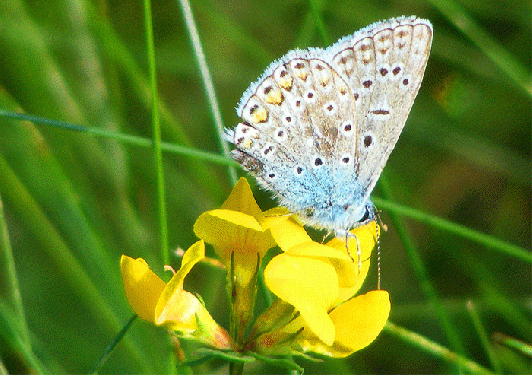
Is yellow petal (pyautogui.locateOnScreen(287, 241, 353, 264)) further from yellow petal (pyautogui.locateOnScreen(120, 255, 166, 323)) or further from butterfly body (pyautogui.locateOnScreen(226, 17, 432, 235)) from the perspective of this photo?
butterfly body (pyautogui.locateOnScreen(226, 17, 432, 235))

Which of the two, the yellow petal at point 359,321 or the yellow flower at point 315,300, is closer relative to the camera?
the yellow flower at point 315,300

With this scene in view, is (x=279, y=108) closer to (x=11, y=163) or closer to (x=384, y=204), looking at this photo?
(x=384, y=204)

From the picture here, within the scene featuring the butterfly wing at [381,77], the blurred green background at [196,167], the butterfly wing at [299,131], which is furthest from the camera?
the blurred green background at [196,167]

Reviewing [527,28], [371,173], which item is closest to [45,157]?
[371,173]

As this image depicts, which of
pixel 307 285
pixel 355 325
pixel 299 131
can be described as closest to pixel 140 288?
pixel 307 285

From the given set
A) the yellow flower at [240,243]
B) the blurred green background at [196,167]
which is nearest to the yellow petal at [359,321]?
the yellow flower at [240,243]

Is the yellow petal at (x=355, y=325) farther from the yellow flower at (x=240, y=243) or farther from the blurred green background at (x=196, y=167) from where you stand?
the blurred green background at (x=196, y=167)

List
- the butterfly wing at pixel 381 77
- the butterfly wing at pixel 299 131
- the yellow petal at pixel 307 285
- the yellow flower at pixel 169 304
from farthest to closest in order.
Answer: the butterfly wing at pixel 299 131
the butterfly wing at pixel 381 77
the yellow flower at pixel 169 304
the yellow petal at pixel 307 285

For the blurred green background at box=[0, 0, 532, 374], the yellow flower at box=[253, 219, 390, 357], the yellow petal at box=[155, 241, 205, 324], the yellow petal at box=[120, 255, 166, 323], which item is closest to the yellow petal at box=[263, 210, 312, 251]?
the yellow flower at box=[253, 219, 390, 357]
